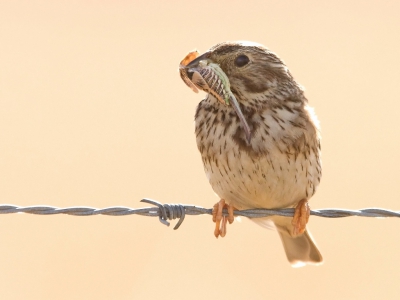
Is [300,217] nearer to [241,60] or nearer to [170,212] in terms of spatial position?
[241,60]

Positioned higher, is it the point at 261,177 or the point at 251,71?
the point at 251,71

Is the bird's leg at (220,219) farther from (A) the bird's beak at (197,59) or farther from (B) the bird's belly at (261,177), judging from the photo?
(A) the bird's beak at (197,59)

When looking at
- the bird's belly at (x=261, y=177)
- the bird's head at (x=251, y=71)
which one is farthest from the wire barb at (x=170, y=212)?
the bird's head at (x=251, y=71)

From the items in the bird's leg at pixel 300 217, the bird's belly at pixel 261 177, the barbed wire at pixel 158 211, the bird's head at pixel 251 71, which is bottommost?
the barbed wire at pixel 158 211

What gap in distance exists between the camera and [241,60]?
226 inches

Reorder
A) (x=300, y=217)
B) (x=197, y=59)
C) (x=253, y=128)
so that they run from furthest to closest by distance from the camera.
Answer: (x=300, y=217)
(x=253, y=128)
(x=197, y=59)

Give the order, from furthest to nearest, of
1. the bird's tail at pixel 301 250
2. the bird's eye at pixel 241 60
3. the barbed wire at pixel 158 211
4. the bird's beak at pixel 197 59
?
1. the bird's tail at pixel 301 250
2. the bird's eye at pixel 241 60
3. the bird's beak at pixel 197 59
4. the barbed wire at pixel 158 211

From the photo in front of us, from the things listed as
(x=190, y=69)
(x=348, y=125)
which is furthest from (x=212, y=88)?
(x=348, y=125)

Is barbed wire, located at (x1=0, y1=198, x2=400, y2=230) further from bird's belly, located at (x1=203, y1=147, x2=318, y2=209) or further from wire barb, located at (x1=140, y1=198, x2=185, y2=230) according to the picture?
bird's belly, located at (x1=203, y1=147, x2=318, y2=209)

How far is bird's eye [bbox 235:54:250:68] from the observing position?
18.8 feet

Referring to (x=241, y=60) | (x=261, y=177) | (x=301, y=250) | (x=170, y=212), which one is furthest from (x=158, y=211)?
(x=301, y=250)

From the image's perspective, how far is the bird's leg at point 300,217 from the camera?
19.5ft

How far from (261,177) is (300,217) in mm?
416

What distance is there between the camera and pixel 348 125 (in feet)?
37.9
